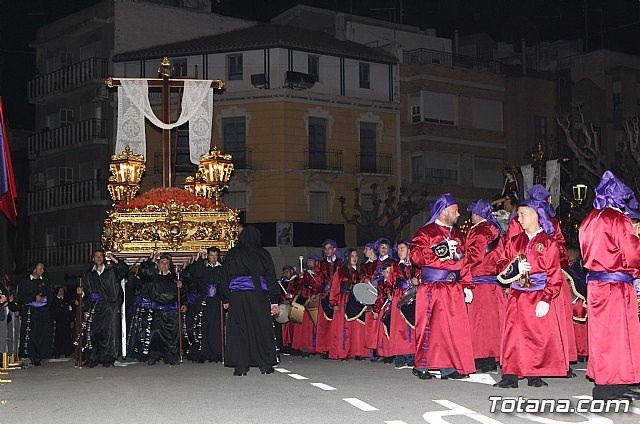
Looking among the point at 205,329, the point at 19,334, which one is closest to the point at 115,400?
the point at 205,329

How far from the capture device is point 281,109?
35.2 m

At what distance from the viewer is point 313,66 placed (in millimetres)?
36750

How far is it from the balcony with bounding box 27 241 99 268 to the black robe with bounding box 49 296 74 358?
62.2 ft

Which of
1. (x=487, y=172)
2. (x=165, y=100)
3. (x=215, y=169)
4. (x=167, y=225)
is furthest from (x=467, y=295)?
(x=487, y=172)

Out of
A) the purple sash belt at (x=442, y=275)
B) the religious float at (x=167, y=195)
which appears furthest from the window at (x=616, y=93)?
the purple sash belt at (x=442, y=275)

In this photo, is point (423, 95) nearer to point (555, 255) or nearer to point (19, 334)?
point (19, 334)

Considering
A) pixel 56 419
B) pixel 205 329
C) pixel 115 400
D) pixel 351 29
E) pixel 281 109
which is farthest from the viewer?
pixel 351 29

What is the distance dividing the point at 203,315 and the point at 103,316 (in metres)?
1.69

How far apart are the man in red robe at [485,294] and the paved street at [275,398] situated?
67 centimetres

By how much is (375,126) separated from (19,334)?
24229 mm

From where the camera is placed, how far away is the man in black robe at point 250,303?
1204 centimetres

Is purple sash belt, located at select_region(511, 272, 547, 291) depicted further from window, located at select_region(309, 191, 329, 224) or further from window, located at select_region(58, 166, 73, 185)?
window, located at select_region(58, 166, 73, 185)

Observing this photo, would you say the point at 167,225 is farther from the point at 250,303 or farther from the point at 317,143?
the point at 317,143

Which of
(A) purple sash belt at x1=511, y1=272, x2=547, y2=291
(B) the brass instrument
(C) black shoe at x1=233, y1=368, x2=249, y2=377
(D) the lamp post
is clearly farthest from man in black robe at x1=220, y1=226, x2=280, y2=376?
(D) the lamp post
